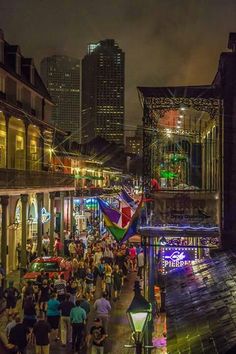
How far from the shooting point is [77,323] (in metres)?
13.6

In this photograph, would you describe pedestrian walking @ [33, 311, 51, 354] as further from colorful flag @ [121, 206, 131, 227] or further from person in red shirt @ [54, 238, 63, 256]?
person in red shirt @ [54, 238, 63, 256]

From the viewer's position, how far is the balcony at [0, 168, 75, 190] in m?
23.2

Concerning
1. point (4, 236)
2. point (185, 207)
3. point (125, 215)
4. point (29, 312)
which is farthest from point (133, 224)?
point (4, 236)

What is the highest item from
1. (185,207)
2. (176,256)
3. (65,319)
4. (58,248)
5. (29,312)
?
(185,207)

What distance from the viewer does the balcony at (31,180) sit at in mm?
23241

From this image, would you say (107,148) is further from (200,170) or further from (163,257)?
(163,257)

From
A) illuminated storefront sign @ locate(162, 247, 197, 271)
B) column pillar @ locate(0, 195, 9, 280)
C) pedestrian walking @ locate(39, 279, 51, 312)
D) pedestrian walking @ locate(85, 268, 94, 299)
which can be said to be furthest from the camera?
column pillar @ locate(0, 195, 9, 280)

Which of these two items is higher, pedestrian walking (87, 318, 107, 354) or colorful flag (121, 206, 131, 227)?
colorful flag (121, 206, 131, 227)

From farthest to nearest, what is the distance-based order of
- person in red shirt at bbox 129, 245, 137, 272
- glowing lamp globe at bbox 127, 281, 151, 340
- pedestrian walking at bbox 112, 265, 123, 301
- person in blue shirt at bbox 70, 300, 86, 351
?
person in red shirt at bbox 129, 245, 137, 272, pedestrian walking at bbox 112, 265, 123, 301, person in blue shirt at bbox 70, 300, 86, 351, glowing lamp globe at bbox 127, 281, 151, 340

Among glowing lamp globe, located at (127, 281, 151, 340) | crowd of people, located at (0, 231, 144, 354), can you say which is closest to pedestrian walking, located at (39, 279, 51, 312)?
crowd of people, located at (0, 231, 144, 354)

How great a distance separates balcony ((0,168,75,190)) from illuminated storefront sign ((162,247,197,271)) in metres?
7.58

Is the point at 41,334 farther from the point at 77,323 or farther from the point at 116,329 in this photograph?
the point at 116,329

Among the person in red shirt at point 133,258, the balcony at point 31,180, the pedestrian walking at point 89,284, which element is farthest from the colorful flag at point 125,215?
the person in red shirt at point 133,258

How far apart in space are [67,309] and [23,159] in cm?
2083
